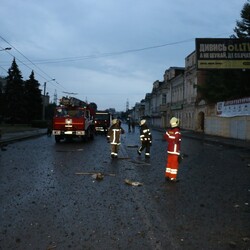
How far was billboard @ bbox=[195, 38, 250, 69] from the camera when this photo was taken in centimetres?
3747

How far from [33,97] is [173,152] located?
73.4 metres

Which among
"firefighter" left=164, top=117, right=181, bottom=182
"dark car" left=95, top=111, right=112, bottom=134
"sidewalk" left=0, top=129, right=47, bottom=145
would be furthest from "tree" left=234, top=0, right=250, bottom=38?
"firefighter" left=164, top=117, right=181, bottom=182

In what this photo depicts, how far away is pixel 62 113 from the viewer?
31.7m

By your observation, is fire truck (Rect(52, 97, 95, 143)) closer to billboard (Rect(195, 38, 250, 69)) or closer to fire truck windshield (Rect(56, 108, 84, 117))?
fire truck windshield (Rect(56, 108, 84, 117))

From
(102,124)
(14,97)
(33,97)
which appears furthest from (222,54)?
(33,97)

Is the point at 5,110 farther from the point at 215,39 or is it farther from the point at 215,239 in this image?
the point at 215,239

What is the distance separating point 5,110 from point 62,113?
44.3m

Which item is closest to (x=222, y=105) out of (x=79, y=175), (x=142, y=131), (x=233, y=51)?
(x=233, y=51)

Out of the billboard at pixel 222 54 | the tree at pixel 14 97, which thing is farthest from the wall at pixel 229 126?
the tree at pixel 14 97

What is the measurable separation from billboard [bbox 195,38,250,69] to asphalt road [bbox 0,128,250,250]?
24.4m

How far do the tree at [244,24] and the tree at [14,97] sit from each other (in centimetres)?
3812

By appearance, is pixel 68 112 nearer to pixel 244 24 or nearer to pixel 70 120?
pixel 70 120

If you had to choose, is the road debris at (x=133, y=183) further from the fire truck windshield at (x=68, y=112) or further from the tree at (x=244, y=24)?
the tree at (x=244, y=24)

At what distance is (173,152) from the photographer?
1241cm
